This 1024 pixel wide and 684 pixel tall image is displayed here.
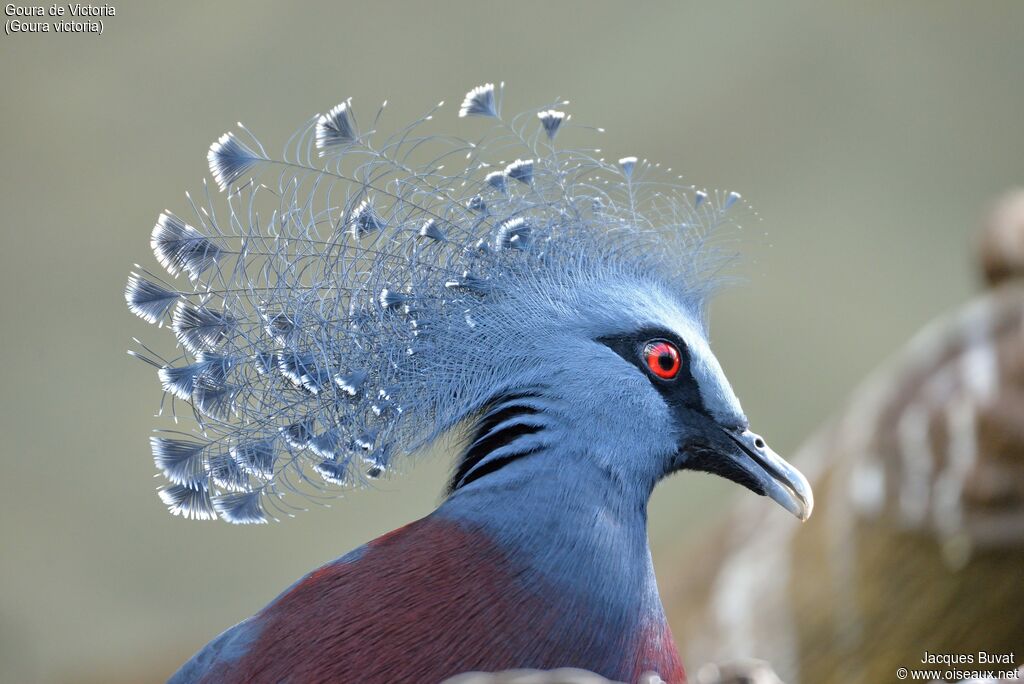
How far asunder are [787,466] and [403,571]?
61cm

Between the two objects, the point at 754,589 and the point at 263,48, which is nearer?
the point at 754,589

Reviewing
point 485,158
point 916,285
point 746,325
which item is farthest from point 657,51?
point 485,158

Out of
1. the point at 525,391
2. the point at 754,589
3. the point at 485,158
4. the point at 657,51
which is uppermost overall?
the point at 657,51

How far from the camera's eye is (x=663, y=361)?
1.65 metres

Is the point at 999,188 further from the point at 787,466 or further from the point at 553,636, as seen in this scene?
the point at 553,636

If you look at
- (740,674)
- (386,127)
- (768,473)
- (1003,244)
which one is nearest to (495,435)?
(768,473)

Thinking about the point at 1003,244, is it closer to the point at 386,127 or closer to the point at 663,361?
the point at 663,361

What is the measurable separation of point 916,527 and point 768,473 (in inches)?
37.4

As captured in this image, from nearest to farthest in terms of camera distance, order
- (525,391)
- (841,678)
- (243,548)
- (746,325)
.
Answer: (525,391)
(841,678)
(243,548)
(746,325)

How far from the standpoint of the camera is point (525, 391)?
5.23ft

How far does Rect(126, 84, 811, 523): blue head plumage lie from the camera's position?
1.60 metres

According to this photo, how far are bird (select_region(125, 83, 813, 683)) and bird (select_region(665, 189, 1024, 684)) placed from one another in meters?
0.93

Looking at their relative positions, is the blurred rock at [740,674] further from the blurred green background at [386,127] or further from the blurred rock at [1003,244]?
the blurred green background at [386,127]

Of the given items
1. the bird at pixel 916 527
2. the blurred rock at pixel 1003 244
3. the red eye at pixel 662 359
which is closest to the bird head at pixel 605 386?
the red eye at pixel 662 359
